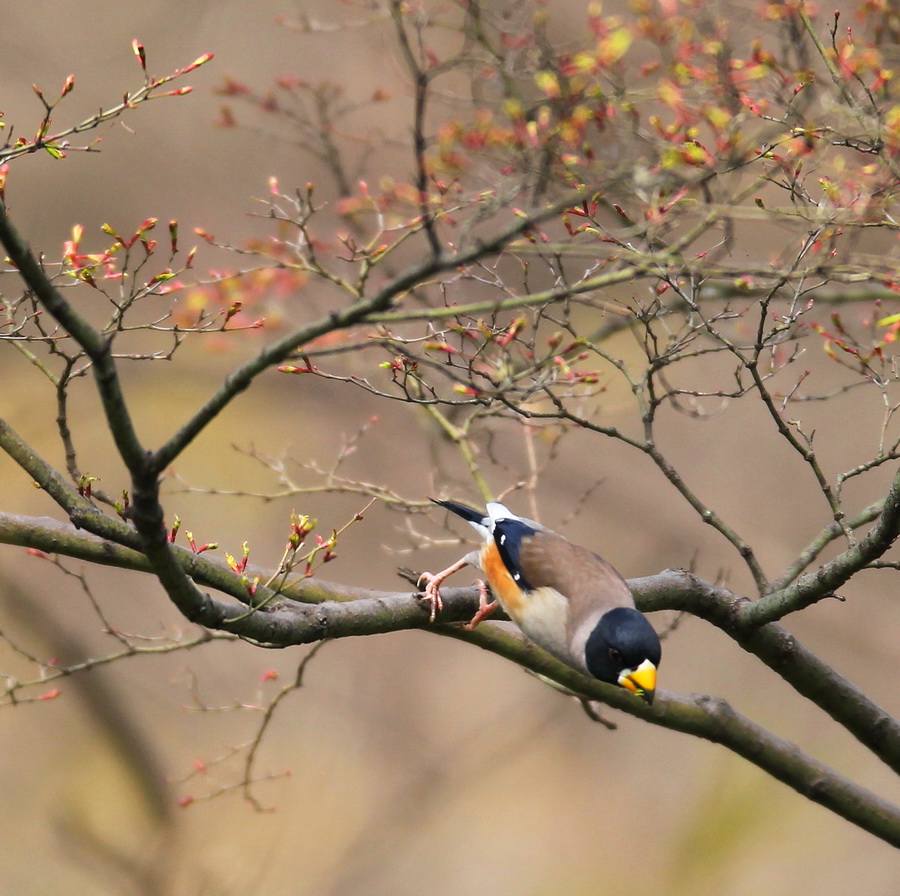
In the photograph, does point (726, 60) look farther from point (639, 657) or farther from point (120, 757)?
point (120, 757)

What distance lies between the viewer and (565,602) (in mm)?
3469

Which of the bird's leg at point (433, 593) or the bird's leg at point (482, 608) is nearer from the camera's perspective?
the bird's leg at point (433, 593)

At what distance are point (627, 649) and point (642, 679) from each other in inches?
4.3

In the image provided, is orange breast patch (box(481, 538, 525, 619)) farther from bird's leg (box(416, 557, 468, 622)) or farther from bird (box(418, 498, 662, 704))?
bird's leg (box(416, 557, 468, 622))

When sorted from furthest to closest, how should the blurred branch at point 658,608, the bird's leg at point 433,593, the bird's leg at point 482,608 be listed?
the bird's leg at point 482,608 → the bird's leg at point 433,593 → the blurred branch at point 658,608

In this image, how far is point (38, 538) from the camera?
2902 millimetres

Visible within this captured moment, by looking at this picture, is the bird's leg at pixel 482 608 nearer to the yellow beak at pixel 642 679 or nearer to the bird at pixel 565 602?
the bird at pixel 565 602

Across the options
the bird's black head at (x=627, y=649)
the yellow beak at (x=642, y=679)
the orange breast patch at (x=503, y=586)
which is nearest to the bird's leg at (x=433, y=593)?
the orange breast patch at (x=503, y=586)

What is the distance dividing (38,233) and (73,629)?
2.81 metres

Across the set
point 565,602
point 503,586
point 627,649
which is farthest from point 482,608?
point 627,649

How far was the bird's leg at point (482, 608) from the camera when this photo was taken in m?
3.37

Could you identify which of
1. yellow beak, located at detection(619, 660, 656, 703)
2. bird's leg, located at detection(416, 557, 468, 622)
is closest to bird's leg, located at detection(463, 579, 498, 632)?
bird's leg, located at detection(416, 557, 468, 622)

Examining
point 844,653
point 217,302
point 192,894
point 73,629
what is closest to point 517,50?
point 217,302

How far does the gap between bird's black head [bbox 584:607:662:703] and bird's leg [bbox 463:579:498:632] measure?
0.39m
